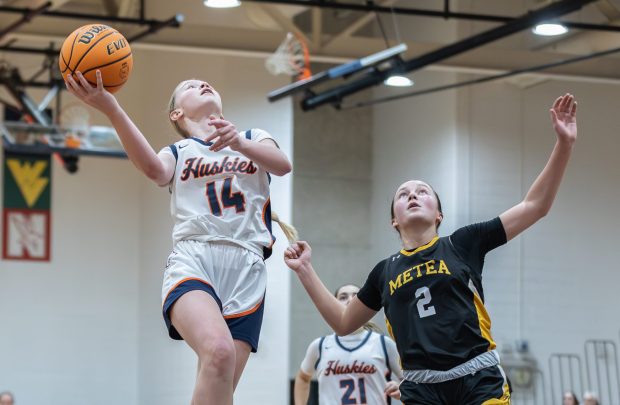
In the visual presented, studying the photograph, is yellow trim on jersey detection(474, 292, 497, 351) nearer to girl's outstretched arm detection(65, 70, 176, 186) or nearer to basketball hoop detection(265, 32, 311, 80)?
girl's outstretched arm detection(65, 70, 176, 186)

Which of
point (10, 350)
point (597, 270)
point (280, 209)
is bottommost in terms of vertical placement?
point (10, 350)

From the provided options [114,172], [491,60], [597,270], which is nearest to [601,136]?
[597,270]

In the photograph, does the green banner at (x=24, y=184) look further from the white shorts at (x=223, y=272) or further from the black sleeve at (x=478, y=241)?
the black sleeve at (x=478, y=241)

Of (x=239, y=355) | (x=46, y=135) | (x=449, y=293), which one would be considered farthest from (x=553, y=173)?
(x=46, y=135)

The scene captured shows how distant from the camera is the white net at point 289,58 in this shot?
12578mm

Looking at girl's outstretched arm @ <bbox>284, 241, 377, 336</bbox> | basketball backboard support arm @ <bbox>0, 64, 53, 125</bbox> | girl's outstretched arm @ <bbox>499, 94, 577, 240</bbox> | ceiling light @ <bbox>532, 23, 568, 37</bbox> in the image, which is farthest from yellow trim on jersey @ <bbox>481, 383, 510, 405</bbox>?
basketball backboard support arm @ <bbox>0, 64, 53, 125</bbox>

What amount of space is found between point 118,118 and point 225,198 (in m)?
0.60

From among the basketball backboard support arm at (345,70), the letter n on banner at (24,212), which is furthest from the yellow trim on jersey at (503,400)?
the letter n on banner at (24,212)

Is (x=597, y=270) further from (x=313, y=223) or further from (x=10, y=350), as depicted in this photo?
(x=10, y=350)

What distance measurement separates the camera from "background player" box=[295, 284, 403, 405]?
7777mm

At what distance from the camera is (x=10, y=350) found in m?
15.4

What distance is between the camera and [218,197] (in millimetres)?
4320

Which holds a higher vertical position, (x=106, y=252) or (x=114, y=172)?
(x=114, y=172)

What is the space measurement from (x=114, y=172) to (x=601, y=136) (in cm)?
824
